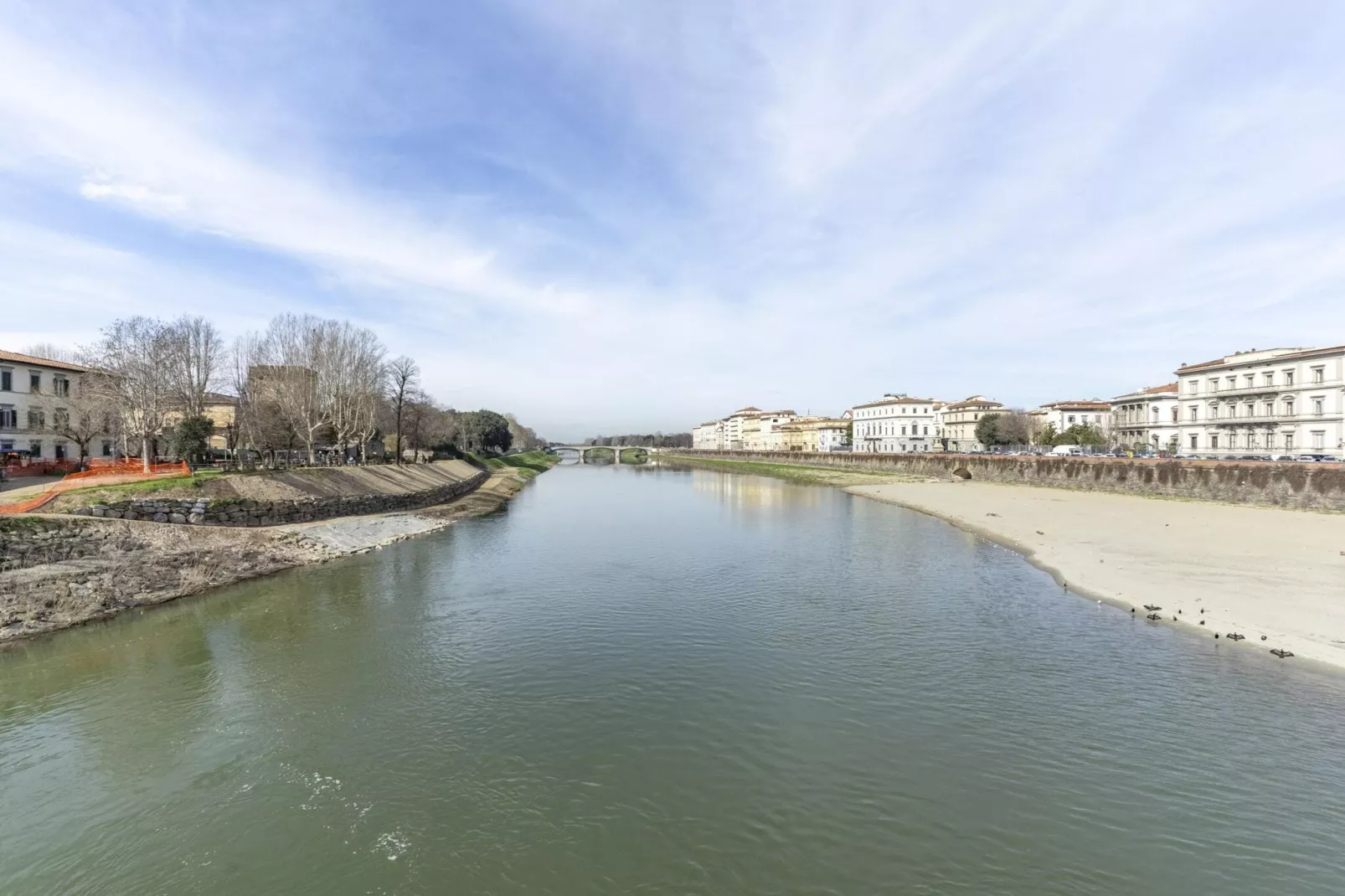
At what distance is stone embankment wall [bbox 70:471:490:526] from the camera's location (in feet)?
86.8

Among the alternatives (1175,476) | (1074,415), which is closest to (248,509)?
(1175,476)

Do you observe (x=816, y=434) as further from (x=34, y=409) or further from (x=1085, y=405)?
(x=34, y=409)

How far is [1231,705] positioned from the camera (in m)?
13.7

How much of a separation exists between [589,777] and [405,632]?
36.3ft

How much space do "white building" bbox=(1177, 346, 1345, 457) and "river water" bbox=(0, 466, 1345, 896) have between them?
57.4 meters

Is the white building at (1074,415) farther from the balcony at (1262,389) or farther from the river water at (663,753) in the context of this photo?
the river water at (663,753)

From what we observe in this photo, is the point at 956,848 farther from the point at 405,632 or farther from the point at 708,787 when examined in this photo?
the point at 405,632

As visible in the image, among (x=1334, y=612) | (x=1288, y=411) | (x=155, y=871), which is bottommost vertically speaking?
(x=155, y=871)

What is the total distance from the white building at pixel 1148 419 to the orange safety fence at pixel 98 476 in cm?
9949

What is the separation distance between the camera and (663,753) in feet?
39.9

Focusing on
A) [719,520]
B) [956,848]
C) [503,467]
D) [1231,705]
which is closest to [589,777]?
[956,848]

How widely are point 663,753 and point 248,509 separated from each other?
30695 millimetres

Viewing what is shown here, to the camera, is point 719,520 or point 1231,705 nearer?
point 1231,705

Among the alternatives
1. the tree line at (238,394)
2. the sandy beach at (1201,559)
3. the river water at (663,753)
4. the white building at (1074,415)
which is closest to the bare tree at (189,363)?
the tree line at (238,394)
